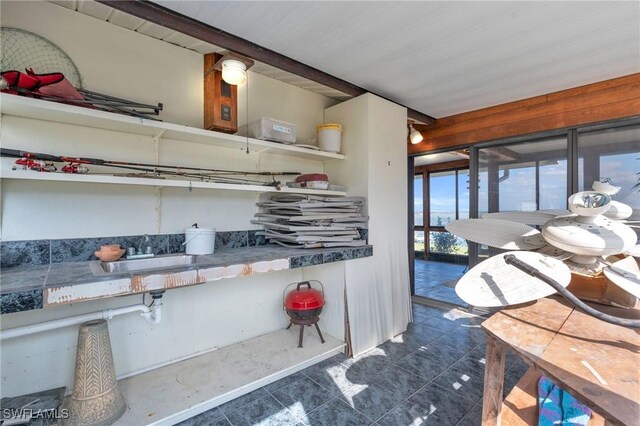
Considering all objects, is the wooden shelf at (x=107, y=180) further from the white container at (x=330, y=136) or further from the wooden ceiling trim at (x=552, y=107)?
the wooden ceiling trim at (x=552, y=107)

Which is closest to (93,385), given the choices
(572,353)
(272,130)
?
(272,130)

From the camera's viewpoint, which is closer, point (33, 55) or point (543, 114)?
point (33, 55)

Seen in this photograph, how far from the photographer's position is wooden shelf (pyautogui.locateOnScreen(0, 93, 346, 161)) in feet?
5.29

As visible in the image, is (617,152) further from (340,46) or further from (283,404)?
(283,404)

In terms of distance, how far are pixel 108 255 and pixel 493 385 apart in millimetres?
2226

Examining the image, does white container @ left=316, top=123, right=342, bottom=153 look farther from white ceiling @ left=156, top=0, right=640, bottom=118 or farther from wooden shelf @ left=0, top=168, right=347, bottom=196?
wooden shelf @ left=0, top=168, right=347, bottom=196

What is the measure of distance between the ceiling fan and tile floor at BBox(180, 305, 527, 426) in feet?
4.06

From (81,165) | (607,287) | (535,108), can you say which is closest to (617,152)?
(535,108)

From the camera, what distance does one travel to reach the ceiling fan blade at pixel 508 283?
1.08 m

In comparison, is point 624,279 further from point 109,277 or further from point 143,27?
point 143,27

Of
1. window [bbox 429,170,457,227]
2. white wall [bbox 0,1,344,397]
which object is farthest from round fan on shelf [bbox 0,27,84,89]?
window [bbox 429,170,457,227]

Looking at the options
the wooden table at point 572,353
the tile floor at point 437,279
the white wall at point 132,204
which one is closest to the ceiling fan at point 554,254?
the wooden table at point 572,353

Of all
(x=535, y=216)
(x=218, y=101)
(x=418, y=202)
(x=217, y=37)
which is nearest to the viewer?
(x=535, y=216)

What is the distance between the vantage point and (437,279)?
18.0 ft
